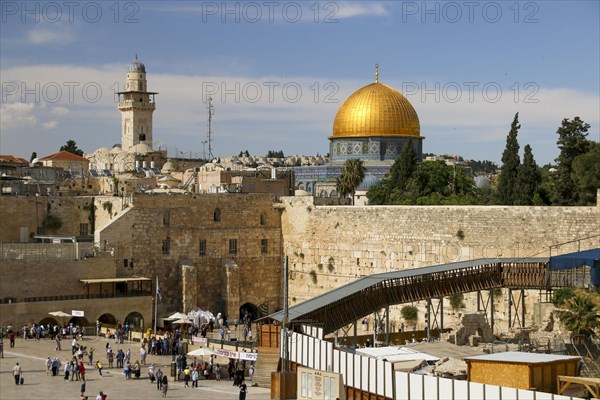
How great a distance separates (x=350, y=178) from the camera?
2071 inches

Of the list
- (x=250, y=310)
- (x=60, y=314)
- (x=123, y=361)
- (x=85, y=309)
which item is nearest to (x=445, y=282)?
(x=123, y=361)

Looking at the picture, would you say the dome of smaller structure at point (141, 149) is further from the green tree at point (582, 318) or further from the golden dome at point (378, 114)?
the green tree at point (582, 318)

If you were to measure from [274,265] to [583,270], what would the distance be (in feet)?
53.5

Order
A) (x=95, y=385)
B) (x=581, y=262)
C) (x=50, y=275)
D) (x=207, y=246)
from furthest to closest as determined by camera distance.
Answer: (x=207, y=246) < (x=50, y=275) < (x=581, y=262) < (x=95, y=385)

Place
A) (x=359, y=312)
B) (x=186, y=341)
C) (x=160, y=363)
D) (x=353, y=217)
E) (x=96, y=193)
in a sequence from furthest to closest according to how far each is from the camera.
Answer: (x=96, y=193) < (x=353, y=217) < (x=186, y=341) < (x=160, y=363) < (x=359, y=312)

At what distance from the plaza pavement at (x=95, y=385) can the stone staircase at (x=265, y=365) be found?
10.4 inches

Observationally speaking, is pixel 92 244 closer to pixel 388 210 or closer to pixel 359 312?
pixel 388 210

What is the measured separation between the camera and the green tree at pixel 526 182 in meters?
39.7

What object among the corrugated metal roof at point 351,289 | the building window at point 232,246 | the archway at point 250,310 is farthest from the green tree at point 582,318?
the building window at point 232,246

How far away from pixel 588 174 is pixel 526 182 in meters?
3.08

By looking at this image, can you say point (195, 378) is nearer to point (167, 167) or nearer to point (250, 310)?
point (250, 310)

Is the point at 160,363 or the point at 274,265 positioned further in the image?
the point at 274,265

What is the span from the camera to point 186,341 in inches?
1346

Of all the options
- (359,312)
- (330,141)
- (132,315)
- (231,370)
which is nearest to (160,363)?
(231,370)
